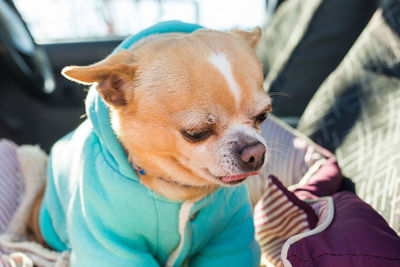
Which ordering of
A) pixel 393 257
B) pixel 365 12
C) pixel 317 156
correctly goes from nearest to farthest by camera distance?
1. pixel 393 257
2. pixel 317 156
3. pixel 365 12

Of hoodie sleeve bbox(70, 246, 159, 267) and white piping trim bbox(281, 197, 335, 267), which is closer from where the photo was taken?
white piping trim bbox(281, 197, 335, 267)

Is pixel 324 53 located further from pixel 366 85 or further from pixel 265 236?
pixel 265 236

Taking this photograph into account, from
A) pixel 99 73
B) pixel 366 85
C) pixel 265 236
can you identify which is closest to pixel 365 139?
pixel 366 85

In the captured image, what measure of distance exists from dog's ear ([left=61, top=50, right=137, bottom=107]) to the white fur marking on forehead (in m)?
0.24

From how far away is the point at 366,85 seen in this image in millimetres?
1628

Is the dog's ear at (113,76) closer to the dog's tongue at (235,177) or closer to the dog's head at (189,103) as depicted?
the dog's head at (189,103)

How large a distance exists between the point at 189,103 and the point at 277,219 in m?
0.59

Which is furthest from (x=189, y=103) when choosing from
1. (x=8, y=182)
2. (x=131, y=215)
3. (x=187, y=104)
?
(x=8, y=182)

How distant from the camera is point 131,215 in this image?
1320mm

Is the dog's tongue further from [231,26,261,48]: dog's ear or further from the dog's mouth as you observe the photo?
[231,26,261,48]: dog's ear

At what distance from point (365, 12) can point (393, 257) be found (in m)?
1.45

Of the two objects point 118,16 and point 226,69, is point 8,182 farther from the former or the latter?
point 118,16

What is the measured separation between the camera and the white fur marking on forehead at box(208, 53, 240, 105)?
121 centimetres

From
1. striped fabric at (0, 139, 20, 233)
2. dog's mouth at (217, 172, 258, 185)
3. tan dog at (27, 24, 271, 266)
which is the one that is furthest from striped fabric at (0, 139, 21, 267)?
dog's mouth at (217, 172, 258, 185)
